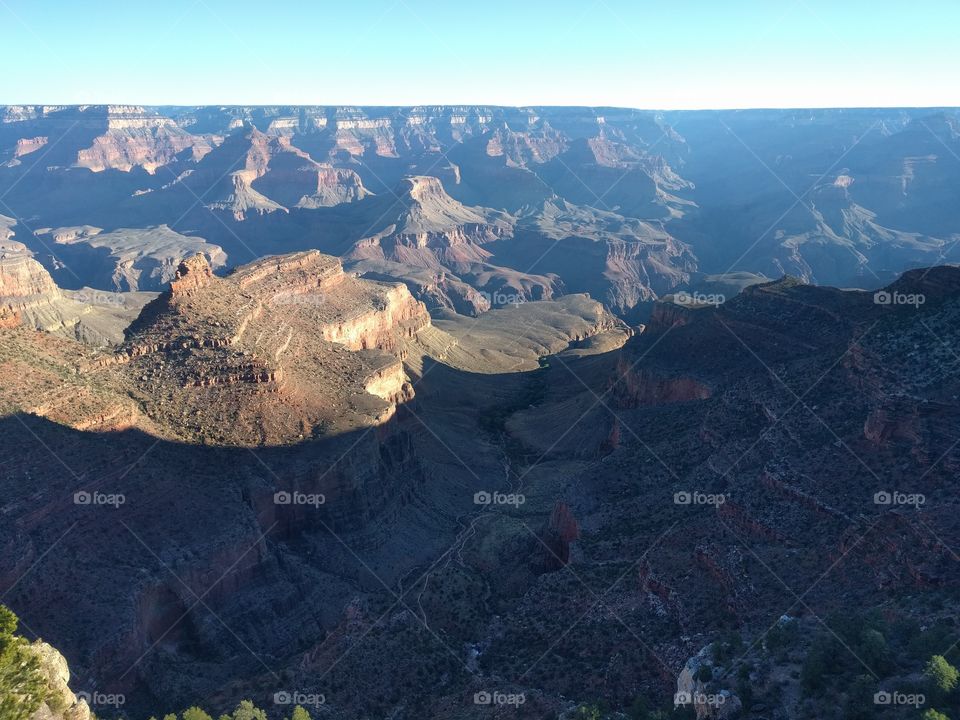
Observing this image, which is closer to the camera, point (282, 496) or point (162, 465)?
point (162, 465)

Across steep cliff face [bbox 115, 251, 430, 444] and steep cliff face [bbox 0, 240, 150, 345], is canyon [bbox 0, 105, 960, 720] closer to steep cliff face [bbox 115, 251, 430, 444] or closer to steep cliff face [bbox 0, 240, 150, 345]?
steep cliff face [bbox 115, 251, 430, 444]

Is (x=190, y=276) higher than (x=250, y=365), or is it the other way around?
(x=190, y=276)

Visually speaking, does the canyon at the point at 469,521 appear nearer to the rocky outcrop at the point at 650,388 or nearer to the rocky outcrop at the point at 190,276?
the rocky outcrop at the point at 190,276

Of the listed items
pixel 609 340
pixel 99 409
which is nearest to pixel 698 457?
pixel 99 409

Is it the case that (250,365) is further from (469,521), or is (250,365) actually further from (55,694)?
(55,694)

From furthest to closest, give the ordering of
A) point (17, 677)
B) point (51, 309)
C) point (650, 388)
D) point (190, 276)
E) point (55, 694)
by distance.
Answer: point (51, 309) < point (650, 388) < point (190, 276) < point (55, 694) < point (17, 677)

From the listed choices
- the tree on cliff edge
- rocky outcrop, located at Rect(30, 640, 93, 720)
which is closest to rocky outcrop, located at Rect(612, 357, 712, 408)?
rocky outcrop, located at Rect(30, 640, 93, 720)

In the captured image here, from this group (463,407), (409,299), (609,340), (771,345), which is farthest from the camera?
(609,340)

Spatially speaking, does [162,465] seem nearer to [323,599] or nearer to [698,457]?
[323,599]

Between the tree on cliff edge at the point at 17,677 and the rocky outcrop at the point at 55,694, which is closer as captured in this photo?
the tree on cliff edge at the point at 17,677

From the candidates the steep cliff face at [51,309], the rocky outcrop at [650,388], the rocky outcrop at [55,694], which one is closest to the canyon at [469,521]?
the rocky outcrop at [55,694]

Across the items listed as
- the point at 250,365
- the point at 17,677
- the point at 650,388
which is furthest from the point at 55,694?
the point at 650,388
